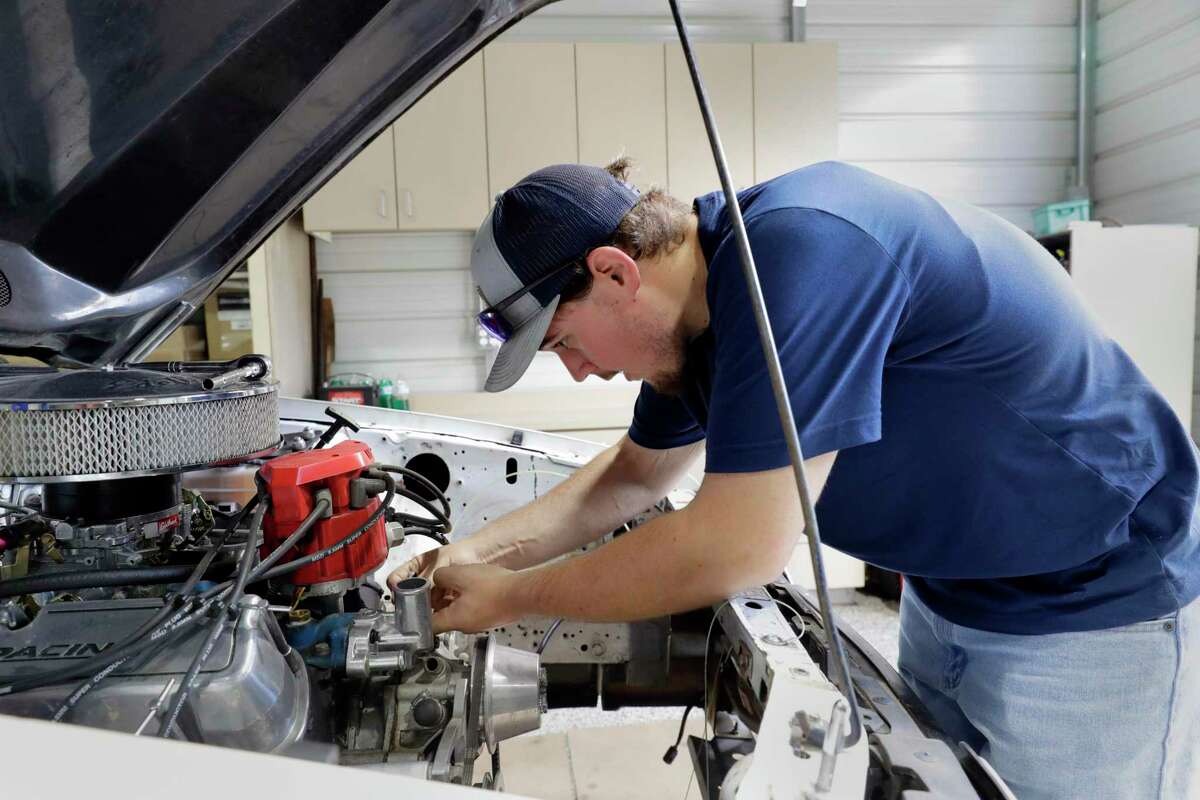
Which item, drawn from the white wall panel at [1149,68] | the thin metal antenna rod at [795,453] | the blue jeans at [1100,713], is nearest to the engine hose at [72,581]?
the thin metal antenna rod at [795,453]

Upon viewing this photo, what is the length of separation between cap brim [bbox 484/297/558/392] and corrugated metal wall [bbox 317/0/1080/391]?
9.18ft

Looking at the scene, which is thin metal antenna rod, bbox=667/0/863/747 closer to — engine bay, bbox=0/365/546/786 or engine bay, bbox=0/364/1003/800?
engine bay, bbox=0/364/1003/800

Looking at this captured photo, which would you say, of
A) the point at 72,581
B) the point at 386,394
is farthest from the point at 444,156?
the point at 72,581

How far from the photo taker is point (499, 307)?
991 mm

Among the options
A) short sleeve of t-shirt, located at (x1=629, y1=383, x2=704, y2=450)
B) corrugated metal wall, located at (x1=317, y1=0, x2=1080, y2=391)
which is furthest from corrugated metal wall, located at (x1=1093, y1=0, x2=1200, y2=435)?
short sleeve of t-shirt, located at (x1=629, y1=383, x2=704, y2=450)

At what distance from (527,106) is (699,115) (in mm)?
748

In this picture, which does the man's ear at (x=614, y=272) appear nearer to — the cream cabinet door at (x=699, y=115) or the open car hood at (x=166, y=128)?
the open car hood at (x=166, y=128)

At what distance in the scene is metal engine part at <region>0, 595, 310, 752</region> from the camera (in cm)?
69

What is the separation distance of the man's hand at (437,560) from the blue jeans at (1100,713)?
2.45 ft

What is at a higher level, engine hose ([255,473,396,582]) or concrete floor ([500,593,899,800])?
engine hose ([255,473,396,582])

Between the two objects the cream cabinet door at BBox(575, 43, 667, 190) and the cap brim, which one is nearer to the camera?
the cap brim

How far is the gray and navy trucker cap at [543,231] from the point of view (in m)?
0.92

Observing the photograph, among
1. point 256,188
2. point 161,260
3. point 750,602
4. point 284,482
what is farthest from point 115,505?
point 750,602

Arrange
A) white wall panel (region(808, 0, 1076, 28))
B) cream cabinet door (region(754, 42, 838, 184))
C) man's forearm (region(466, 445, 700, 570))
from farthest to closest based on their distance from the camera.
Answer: white wall panel (region(808, 0, 1076, 28)) < cream cabinet door (region(754, 42, 838, 184)) < man's forearm (region(466, 445, 700, 570))
